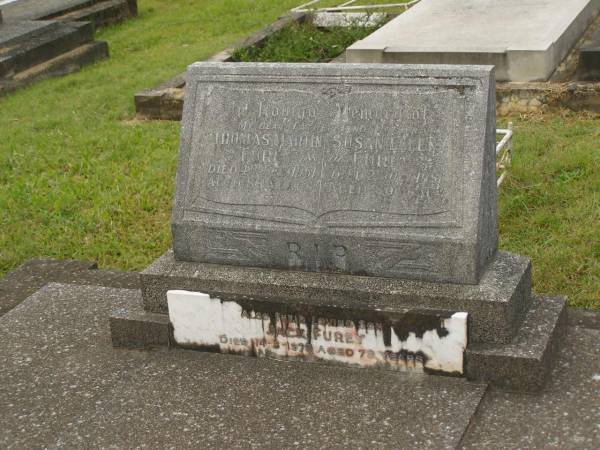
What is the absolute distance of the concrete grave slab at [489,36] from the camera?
6918 mm

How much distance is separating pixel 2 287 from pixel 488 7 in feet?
17.7

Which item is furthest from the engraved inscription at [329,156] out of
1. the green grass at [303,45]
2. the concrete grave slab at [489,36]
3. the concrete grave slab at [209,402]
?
the green grass at [303,45]

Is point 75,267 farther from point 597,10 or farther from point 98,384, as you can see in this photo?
point 597,10

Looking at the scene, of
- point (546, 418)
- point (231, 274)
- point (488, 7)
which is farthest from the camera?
point (488, 7)

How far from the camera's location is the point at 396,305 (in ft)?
11.3

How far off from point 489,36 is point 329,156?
13.8 feet

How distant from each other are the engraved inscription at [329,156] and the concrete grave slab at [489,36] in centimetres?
360

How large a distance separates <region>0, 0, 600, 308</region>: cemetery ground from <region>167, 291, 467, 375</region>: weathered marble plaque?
43.6 inches

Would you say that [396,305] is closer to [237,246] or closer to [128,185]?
[237,246]

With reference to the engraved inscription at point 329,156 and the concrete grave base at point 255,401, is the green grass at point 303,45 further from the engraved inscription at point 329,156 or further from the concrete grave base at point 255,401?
the concrete grave base at point 255,401

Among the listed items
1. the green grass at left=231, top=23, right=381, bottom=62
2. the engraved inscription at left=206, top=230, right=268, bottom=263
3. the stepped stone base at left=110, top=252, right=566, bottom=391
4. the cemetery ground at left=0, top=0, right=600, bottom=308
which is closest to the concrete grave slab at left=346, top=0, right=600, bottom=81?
the cemetery ground at left=0, top=0, right=600, bottom=308

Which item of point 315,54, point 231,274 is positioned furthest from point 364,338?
point 315,54

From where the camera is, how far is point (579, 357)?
11.5ft

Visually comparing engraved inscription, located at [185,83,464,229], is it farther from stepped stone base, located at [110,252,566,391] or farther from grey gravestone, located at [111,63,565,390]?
stepped stone base, located at [110,252,566,391]
